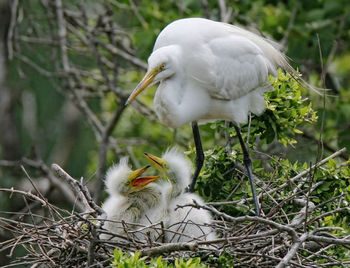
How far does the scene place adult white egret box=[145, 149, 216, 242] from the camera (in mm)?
3354

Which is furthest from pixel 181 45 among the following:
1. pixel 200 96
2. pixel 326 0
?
pixel 326 0

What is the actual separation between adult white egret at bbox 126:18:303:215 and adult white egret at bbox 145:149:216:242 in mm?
224

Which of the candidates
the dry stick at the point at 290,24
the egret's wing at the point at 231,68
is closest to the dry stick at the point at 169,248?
the egret's wing at the point at 231,68

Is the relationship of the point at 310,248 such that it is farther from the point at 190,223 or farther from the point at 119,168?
the point at 119,168

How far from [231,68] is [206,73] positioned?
0.65ft

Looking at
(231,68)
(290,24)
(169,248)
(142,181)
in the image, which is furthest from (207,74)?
(290,24)

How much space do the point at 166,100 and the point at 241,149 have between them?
921mm

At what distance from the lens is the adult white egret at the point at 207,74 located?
139 inches

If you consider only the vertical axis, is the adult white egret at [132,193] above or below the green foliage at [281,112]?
below

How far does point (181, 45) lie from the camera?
364 centimetres

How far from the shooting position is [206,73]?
3584 millimetres

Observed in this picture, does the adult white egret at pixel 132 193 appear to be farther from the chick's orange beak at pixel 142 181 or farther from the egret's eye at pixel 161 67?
the egret's eye at pixel 161 67

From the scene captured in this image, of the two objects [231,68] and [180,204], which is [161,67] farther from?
[180,204]

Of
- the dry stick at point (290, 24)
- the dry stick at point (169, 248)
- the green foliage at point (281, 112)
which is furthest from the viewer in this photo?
the dry stick at point (290, 24)
